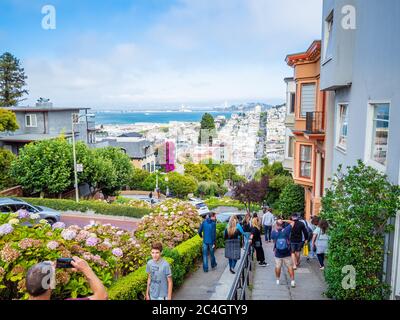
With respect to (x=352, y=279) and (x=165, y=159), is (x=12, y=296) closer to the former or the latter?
(x=352, y=279)

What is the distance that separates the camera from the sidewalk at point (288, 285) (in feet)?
27.7

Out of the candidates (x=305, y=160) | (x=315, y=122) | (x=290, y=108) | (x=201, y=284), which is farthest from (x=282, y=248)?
(x=290, y=108)

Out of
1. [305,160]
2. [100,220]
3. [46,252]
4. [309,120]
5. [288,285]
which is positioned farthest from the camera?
[100,220]

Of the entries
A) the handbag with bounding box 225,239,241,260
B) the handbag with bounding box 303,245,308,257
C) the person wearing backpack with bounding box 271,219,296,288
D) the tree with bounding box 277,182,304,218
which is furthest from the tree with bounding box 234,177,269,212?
the person wearing backpack with bounding box 271,219,296,288

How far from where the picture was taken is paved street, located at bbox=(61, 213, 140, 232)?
72.9 feet

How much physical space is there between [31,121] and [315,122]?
34284 millimetres

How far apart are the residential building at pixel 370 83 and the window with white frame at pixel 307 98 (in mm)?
6724

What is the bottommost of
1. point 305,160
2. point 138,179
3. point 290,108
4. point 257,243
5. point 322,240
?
point 138,179

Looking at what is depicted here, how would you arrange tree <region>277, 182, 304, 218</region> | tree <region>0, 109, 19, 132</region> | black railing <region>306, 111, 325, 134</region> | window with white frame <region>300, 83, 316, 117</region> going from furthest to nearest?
tree <region>0, 109, 19, 132</region> < tree <region>277, 182, 304, 218</region> < window with white frame <region>300, 83, 316, 117</region> < black railing <region>306, 111, 325, 134</region>

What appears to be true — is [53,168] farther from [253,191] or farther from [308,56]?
[308,56]

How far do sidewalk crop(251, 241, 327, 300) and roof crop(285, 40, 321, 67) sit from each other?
1012 cm

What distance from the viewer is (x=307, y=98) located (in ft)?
66.1

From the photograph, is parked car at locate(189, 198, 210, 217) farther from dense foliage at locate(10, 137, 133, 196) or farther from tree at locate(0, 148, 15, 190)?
tree at locate(0, 148, 15, 190)
